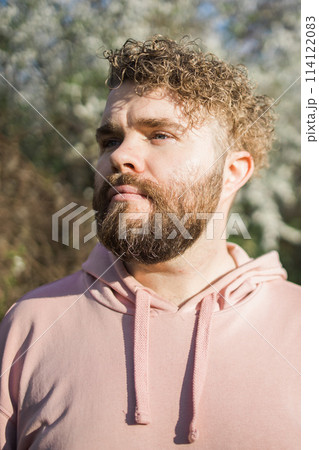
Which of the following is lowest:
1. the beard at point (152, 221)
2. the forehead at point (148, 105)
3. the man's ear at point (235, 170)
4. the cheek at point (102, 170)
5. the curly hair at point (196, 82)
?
the beard at point (152, 221)

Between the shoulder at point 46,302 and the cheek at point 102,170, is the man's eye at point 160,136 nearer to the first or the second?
the cheek at point 102,170

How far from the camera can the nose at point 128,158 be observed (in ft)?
5.30

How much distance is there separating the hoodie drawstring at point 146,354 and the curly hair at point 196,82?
26.5 inches

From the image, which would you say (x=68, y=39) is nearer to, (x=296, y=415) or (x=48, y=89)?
(x=48, y=89)

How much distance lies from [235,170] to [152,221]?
1.65 ft

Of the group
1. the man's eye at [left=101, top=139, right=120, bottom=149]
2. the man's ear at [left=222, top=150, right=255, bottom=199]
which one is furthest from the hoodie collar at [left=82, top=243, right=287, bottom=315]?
the man's eye at [left=101, top=139, right=120, bottom=149]

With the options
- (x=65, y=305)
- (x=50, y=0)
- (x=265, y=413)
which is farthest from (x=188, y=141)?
(x=50, y=0)

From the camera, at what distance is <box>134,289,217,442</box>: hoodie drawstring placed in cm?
142

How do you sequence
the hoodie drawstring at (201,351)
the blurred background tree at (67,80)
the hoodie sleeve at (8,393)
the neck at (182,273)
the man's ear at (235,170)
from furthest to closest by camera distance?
1. the blurred background tree at (67,80)
2. the man's ear at (235,170)
3. the neck at (182,273)
4. the hoodie sleeve at (8,393)
5. the hoodie drawstring at (201,351)

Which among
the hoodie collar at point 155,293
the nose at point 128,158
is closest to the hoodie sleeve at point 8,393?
the hoodie collar at point 155,293

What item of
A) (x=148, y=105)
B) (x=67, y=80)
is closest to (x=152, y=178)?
(x=148, y=105)

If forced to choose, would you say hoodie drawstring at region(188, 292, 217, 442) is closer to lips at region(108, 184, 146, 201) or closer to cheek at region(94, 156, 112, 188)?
lips at region(108, 184, 146, 201)

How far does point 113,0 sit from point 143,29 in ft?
1.14
